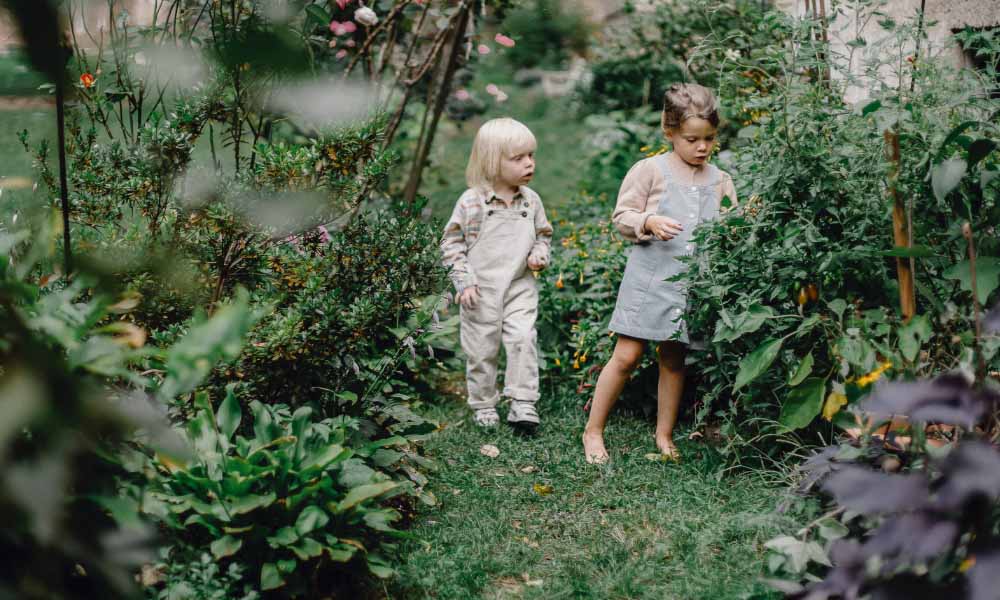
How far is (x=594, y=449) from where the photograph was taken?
3439 mm

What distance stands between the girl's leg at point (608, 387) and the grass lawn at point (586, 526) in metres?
0.07

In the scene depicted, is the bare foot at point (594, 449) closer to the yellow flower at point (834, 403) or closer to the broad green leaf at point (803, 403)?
the broad green leaf at point (803, 403)

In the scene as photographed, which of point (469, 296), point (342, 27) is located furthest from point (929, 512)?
point (342, 27)

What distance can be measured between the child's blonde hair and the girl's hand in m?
0.83

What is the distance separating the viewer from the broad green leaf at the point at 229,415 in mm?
2430

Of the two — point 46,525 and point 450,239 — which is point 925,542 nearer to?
point 46,525

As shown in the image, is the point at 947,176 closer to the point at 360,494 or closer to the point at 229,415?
the point at 360,494

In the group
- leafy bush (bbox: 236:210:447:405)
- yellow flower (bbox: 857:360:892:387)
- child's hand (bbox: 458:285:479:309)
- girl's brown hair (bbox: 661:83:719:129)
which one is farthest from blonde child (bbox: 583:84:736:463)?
yellow flower (bbox: 857:360:892:387)

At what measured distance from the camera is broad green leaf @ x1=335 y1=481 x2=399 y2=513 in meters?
2.26

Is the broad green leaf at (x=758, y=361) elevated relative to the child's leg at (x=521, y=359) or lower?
elevated

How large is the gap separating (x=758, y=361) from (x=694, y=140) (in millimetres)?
1044

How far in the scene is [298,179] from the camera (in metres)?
2.84

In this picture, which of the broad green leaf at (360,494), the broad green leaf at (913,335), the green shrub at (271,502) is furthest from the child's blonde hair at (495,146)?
the broad green leaf at (913,335)

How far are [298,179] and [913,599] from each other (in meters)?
2.24
